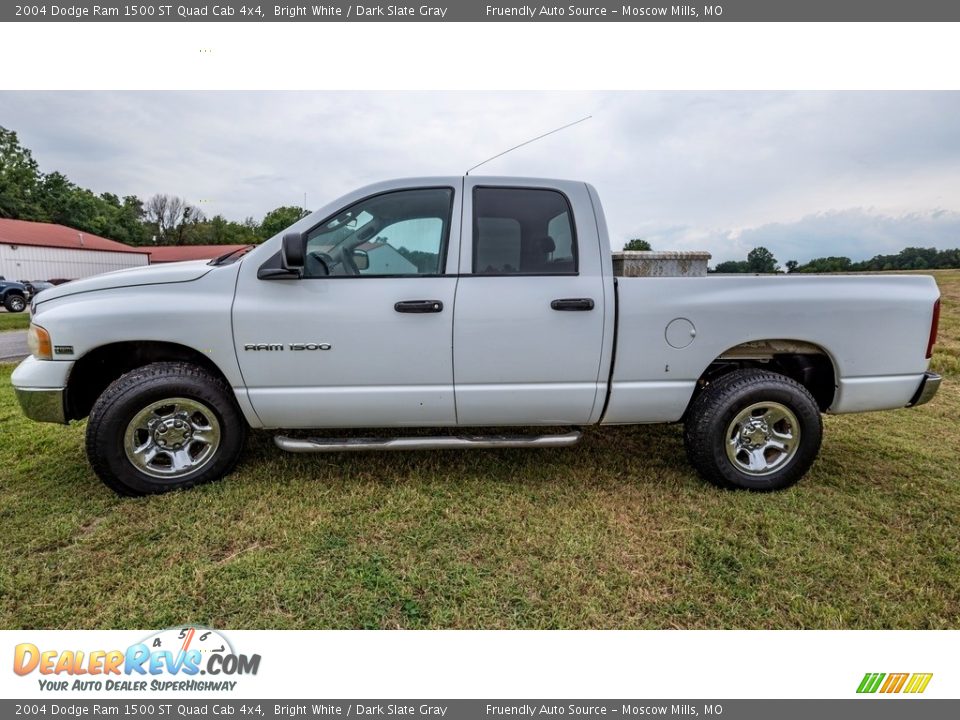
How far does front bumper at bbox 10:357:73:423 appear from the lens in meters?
2.71

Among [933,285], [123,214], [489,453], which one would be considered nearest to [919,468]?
[933,285]

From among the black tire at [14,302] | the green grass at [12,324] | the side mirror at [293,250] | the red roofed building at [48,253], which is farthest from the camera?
the red roofed building at [48,253]

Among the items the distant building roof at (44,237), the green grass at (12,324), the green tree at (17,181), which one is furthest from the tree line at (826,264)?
the green tree at (17,181)

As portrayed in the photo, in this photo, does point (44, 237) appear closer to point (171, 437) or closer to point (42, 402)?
point (42, 402)

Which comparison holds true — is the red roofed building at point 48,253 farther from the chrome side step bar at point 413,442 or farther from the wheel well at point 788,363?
the wheel well at point 788,363

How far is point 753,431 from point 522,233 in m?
1.88

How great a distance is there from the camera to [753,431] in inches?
116

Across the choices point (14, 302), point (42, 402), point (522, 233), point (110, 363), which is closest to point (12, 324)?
point (14, 302)

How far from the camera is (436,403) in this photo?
9.29 ft

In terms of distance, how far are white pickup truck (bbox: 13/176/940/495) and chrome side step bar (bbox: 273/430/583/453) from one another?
0.01 meters

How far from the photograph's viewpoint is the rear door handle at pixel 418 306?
269 cm

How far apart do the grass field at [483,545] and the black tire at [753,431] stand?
0.13m

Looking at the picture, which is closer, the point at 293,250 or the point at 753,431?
the point at 293,250

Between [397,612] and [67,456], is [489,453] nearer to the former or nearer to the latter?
[397,612]
